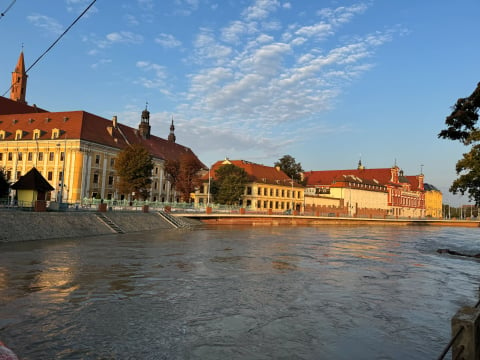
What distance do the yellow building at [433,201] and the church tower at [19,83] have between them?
140434 mm

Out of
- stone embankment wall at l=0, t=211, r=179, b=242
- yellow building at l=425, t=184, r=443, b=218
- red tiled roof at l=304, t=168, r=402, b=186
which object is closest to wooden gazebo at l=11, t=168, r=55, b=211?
stone embankment wall at l=0, t=211, r=179, b=242

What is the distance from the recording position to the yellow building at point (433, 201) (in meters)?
146

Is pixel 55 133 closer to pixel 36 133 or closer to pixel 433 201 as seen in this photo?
pixel 36 133

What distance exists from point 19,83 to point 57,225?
83624 millimetres

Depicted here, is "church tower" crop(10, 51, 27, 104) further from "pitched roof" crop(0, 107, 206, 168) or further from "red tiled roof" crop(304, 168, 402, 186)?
"red tiled roof" crop(304, 168, 402, 186)

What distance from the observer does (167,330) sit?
32.5ft

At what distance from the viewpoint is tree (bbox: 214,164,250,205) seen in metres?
74.3

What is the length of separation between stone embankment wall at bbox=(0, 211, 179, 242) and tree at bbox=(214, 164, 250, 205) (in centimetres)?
3105

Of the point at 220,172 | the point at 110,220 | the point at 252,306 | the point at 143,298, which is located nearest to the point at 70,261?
the point at 143,298

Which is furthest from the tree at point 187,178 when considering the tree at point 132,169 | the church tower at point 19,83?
the church tower at point 19,83

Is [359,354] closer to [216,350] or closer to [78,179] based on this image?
[216,350]

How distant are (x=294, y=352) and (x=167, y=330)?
11.1ft

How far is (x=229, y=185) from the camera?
74.2m

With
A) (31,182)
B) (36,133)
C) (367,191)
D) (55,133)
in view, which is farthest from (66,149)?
(367,191)
